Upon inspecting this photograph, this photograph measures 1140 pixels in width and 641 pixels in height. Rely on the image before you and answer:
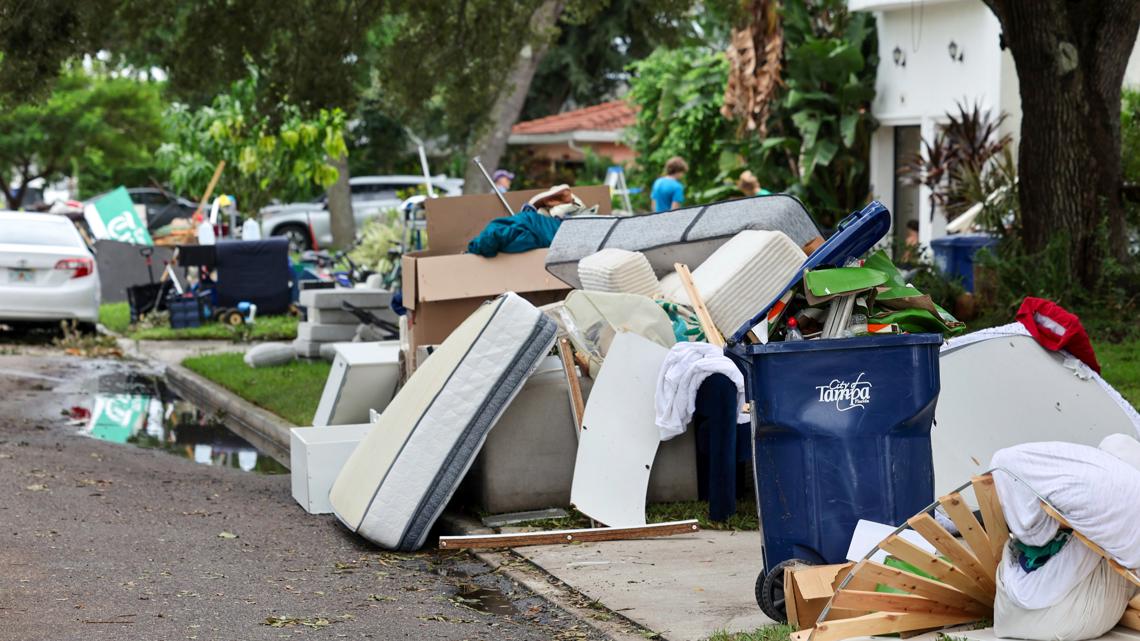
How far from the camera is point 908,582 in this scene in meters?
4.85

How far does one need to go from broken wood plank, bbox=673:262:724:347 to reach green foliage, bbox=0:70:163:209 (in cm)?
3340

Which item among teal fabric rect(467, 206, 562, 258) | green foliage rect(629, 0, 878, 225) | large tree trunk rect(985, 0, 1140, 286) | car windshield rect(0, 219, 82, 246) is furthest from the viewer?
green foliage rect(629, 0, 878, 225)

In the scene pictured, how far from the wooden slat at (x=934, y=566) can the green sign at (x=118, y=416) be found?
733cm

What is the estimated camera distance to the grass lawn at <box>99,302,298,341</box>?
17094 mm

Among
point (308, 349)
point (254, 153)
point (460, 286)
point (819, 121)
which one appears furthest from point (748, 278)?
point (254, 153)

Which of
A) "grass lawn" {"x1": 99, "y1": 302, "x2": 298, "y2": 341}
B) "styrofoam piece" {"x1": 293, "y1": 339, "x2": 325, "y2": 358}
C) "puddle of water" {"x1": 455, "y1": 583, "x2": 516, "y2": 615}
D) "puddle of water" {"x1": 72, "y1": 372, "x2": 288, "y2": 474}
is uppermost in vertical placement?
"styrofoam piece" {"x1": 293, "y1": 339, "x2": 325, "y2": 358}

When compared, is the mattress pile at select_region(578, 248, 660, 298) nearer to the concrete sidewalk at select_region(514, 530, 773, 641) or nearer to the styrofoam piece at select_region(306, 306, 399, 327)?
the concrete sidewalk at select_region(514, 530, 773, 641)

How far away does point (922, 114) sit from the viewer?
1930 cm

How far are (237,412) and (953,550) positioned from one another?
8204 mm

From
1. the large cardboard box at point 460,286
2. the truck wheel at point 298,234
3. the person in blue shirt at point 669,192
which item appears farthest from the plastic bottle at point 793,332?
the truck wheel at point 298,234

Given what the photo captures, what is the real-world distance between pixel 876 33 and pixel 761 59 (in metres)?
1.66

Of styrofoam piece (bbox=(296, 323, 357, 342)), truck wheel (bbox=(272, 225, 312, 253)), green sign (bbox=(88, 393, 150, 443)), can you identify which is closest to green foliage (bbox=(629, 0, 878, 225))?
styrofoam piece (bbox=(296, 323, 357, 342))

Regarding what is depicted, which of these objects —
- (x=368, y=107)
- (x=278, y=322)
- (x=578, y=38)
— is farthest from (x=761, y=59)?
(x=368, y=107)

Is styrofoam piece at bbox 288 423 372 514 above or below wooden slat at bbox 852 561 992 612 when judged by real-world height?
below
